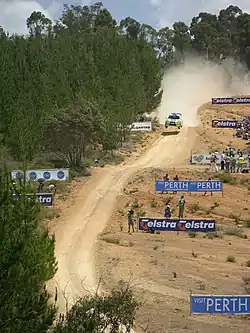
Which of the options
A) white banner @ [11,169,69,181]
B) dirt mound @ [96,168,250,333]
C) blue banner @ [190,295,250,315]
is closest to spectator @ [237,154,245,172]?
dirt mound @ [96,168,250,333]

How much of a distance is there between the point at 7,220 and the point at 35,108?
36100mm

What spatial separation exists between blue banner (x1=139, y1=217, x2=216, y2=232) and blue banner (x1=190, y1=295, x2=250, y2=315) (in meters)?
12.3

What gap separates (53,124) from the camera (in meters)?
46.1

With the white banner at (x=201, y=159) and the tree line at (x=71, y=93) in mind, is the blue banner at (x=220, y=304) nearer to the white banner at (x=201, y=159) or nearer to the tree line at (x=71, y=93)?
the tree line at (x=71, y=93)

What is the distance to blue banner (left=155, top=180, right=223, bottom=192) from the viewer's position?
41844 millimetres

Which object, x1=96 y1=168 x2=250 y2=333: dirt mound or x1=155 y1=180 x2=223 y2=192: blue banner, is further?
x1=155 y1=180 x2=223 y2=192: blue banner

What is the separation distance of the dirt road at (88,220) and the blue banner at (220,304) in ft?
18.1

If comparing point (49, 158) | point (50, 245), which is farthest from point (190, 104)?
point (50, 245)

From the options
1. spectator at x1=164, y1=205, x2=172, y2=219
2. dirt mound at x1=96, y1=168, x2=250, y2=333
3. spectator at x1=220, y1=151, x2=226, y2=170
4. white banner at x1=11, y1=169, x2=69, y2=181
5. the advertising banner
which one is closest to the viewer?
dirt mound at x1=96, y1=168, x2=250, y2=333

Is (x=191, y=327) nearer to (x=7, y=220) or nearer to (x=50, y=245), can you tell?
(x=50, y=245)

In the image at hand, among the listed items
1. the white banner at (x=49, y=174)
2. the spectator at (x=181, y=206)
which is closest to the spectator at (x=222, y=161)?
the spectator at (x=181, y=206)

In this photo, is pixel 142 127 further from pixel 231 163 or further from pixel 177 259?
pixel 177 259

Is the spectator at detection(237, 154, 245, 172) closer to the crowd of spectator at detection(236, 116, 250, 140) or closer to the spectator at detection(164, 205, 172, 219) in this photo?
the spectator at detection(164, 205, 172, 219)

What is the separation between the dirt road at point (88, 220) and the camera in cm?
2653
